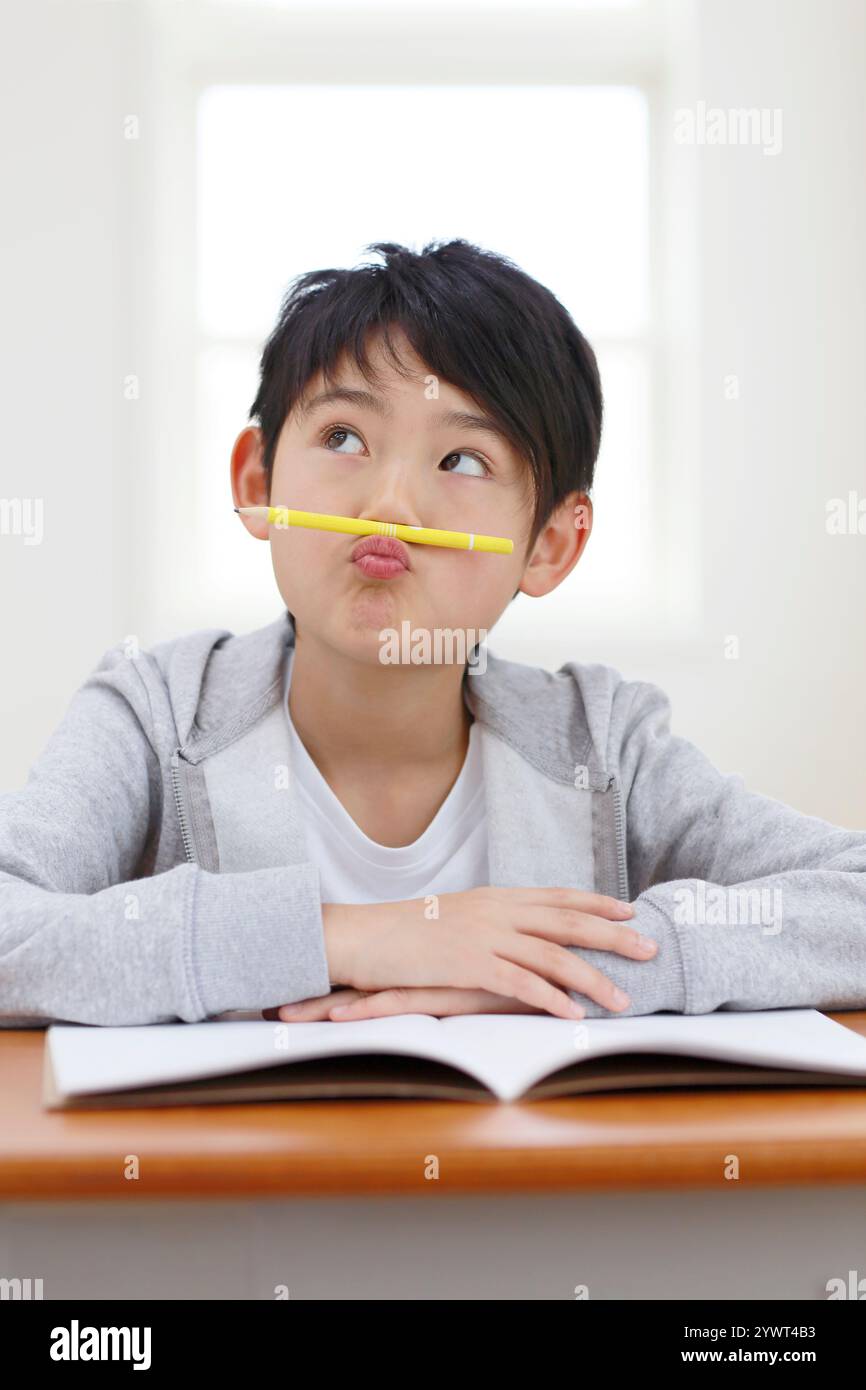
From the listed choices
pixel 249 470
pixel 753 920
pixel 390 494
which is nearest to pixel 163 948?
pixel 753 920

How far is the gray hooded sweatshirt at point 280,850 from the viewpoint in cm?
68

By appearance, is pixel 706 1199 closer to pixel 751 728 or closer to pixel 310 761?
pixel 310 761

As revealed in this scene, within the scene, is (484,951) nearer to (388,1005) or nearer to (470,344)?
(388,1005)

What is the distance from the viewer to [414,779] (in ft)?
4.09

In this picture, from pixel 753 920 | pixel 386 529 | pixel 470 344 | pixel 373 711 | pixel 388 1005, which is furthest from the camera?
pixel 373 711

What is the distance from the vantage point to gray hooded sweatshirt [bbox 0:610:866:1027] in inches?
26.6

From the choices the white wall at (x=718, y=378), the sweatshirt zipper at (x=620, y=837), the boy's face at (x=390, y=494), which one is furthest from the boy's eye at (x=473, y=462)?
the white wall at (x=718, y=378)

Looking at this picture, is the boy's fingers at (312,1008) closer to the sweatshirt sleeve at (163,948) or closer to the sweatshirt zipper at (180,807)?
the sweatshirt sleeve at (163,948)

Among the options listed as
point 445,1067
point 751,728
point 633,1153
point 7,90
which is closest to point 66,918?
point 445,1067

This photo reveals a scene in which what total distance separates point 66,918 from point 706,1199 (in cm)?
37

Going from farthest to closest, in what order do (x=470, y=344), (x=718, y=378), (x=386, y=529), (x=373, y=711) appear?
(x=718, y=378), (x=373, y=711), (x=470, y=344), (x=386, y=529)

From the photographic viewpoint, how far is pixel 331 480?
1.06 meters

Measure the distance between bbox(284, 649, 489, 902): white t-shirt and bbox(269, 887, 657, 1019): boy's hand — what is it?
43 cm

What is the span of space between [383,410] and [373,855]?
15.8 inches
